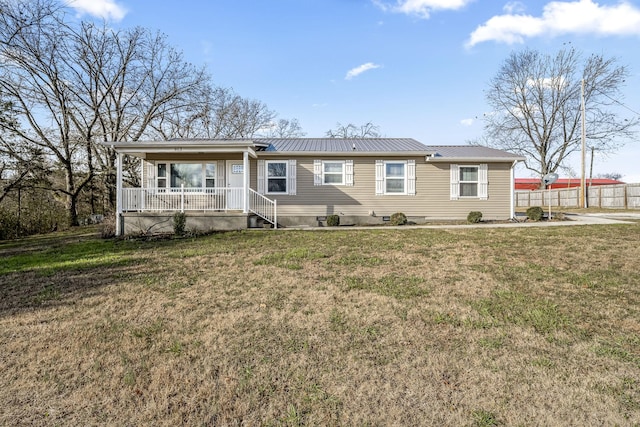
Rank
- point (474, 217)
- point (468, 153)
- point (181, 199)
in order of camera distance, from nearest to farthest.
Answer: point (181, 199) → point (474, 217) → point (468, 153)

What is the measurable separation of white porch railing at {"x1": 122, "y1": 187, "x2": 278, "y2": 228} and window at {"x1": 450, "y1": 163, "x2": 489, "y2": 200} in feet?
23.8

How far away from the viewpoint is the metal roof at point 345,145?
1344cm

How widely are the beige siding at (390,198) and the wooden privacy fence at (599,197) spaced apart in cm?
434

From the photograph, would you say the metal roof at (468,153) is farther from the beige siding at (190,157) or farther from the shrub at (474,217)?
the beige siding at (190,157)

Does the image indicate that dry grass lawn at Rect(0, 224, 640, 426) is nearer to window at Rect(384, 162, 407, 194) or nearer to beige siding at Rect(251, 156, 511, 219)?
beige siding at Rect(251, 156, 511, 219)

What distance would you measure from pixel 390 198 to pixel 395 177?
86cm

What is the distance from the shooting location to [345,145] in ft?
48.4

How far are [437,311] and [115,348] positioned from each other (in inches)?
144

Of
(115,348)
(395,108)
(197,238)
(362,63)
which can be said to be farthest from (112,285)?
(362,63)

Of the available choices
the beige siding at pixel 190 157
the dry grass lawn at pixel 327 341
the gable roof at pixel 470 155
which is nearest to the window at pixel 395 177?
the gable roof at pixel 470 155

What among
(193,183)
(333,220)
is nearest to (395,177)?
(333,220)

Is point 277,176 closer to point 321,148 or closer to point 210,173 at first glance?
point 321,148

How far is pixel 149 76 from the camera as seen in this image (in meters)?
20.2

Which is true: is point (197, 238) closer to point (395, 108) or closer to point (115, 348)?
point (115, 348)
